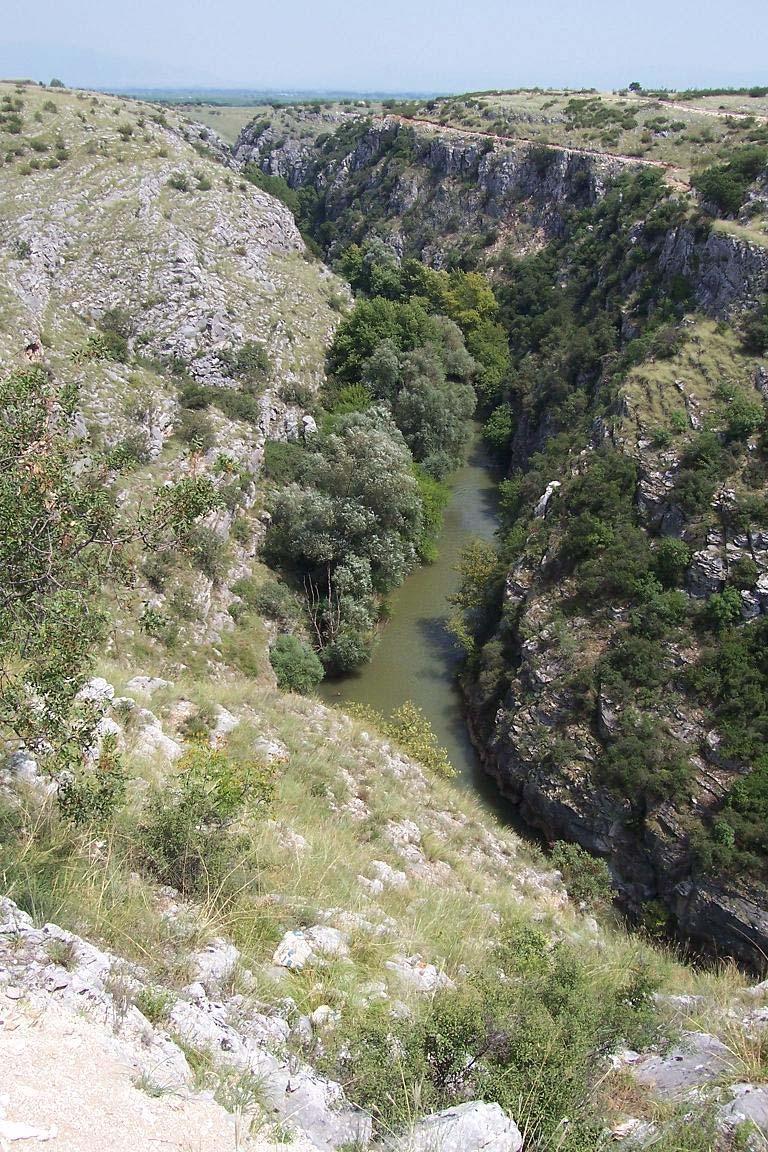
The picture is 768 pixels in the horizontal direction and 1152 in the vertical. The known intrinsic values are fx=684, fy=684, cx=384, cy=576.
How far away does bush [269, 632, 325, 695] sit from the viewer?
19.3 meters

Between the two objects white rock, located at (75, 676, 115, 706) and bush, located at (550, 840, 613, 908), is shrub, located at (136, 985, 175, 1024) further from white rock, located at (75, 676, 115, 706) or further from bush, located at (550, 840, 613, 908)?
bush, located at (550, 840, 613, 908)

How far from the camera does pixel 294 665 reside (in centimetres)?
1953

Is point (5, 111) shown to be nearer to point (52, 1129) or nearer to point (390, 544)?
point (390, 544)

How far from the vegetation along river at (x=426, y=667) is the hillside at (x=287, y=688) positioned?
0.96 meters

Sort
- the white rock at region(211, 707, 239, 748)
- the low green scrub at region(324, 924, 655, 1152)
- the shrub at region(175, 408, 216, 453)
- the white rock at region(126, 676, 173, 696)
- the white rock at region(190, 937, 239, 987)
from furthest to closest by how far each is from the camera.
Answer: the shrub at region(175, 408, 216, 453) < the white rock at region(126, 676, 173, 696) < the white rock at region(211, 707, 239, 748) < the white rock at region(190, 937, 239, 987) < the low green scrub at region(324, 924, 655, 1152)

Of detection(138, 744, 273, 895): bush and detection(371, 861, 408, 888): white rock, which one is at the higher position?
detection(138, 744, 273, 895): bush

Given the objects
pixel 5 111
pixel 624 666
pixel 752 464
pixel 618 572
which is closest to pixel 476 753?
pixel 624 666

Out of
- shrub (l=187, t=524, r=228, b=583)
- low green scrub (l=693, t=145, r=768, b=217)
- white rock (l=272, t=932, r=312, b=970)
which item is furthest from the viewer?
low green scrub (l=693, t=145, r=768, b=217)

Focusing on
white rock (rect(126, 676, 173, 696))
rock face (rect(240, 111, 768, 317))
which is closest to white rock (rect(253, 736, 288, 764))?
white rock (rect(126, 676, 173, 696))

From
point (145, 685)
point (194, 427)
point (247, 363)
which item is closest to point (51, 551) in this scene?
point (145, 685)

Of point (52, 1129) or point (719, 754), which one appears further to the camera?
point (719, 754)

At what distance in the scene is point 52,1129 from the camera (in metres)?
3.21

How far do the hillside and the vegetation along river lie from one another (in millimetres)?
955

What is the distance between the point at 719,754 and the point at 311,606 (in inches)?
499
